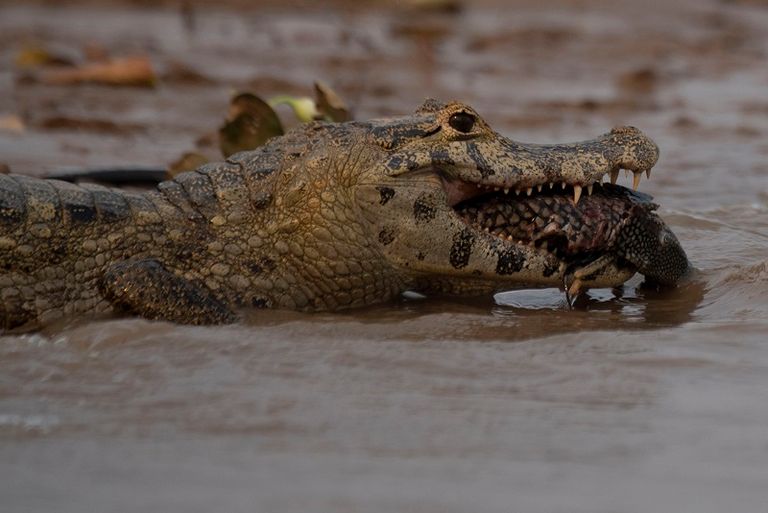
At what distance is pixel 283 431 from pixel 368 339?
904mm

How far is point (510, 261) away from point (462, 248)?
0.17m

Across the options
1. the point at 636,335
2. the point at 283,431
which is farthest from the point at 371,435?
the point at 636,335

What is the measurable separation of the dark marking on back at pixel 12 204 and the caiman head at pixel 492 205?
1.13 meters

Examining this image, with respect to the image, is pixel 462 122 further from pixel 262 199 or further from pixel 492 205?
pixel 262 199

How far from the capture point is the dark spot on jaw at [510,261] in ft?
15.5

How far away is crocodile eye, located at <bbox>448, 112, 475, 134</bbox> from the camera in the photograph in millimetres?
4762

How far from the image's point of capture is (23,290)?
183 inches

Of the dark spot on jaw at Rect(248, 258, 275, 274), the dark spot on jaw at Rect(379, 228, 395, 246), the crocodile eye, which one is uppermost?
the crocodile eye

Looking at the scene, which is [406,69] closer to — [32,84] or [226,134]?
[32,84]

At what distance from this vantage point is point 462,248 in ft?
15.5

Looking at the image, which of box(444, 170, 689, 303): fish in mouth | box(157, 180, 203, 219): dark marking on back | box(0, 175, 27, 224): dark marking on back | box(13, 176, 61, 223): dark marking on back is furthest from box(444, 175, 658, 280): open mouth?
box(0, 175, 27, 224): dark marking on back

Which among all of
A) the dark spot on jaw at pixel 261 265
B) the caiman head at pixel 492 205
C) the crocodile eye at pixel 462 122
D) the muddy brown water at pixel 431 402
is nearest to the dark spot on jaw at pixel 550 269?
the caiman head at pixel 492 205

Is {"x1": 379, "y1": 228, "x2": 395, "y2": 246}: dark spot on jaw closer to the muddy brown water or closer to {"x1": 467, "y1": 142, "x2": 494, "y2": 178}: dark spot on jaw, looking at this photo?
the muddy brown water

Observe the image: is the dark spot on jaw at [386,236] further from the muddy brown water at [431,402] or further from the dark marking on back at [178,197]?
the dark marking on back at [178,197]
